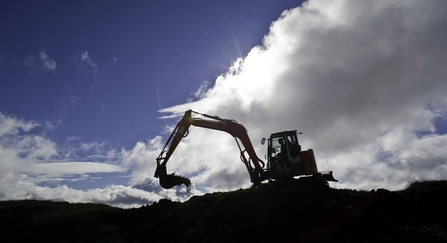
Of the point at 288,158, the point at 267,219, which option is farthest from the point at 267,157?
the point at 267,219

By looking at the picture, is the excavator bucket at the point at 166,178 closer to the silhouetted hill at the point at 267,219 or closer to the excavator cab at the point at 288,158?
the silhouetted hill at the point at 267,219

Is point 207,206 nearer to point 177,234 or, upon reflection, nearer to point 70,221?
point 177,234

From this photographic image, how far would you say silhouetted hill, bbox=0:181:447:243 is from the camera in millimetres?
12305

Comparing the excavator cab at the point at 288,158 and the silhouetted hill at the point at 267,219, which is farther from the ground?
the excavator cab at the point at 288,158

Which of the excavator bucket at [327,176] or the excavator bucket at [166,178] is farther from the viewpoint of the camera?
the excavator bucket at [166,178]

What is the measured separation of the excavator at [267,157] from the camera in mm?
18000

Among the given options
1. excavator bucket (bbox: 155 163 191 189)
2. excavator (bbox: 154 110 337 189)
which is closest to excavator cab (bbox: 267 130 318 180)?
excavator (bbox: 154 110 337 189)

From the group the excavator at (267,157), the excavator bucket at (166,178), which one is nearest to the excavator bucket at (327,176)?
the excavator at (267,157)

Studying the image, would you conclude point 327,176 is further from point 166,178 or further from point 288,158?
point 166,178

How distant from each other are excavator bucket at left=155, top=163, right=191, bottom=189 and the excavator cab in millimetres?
6272

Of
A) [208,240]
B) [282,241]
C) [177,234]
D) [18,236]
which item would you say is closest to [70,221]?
[18,236]

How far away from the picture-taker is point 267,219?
13242 millimetres

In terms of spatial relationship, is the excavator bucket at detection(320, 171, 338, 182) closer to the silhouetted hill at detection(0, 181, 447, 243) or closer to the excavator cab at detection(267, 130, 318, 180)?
the excavator cab at detection(267, 130, 318, 180)

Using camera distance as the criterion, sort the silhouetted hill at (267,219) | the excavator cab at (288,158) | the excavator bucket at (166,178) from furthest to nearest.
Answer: the excavator bucket at (166,178), the excavator cab at (288,158), the silhouetted hill at (267,219)
